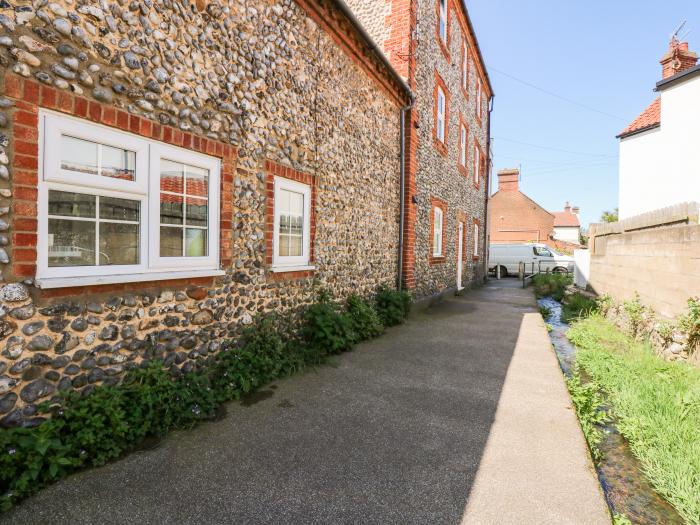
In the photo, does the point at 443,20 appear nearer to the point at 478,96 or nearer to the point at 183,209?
the point at 478,96

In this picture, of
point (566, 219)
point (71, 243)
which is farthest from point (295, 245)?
point (566, 219)

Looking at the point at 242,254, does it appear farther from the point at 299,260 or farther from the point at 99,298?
the point at 99,298

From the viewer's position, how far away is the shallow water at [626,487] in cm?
252

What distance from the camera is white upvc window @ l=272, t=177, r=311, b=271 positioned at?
195 inches

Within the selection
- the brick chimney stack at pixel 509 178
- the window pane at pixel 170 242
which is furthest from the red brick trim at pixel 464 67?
the brick chimney stack at pixel 509 178

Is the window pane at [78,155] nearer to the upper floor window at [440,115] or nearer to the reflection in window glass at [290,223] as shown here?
the reflection in window glass at [290,223]

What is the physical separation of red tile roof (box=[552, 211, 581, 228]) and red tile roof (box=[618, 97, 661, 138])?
39388 mm

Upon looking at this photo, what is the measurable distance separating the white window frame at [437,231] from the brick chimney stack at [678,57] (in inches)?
392

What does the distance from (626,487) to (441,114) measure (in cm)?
1077

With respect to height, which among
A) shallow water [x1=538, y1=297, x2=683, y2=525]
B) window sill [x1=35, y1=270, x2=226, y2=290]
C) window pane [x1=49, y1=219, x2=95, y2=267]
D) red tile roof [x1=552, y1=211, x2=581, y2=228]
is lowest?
shallow water [x1=538, y1=297, x2=683, y2=525]

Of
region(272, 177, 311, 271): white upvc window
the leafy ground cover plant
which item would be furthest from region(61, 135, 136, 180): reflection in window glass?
region(272, 177, 311, 271): white upvc window

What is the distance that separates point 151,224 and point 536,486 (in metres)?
3.70

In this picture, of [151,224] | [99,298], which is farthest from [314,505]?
[151,224]

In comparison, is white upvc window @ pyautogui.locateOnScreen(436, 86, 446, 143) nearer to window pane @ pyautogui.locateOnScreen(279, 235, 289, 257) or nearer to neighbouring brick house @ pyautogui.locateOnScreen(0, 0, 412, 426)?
neighbouring brick house @ pyautogui.locateOnScreen(0, 0, 412, 426)
